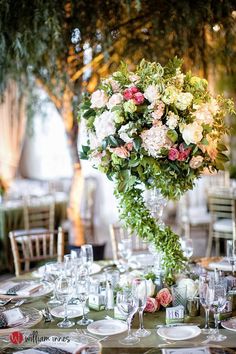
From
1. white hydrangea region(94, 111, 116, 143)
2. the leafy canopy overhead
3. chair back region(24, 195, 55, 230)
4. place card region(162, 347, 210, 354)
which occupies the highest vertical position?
the leafy canopy overhead

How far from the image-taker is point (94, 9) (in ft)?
12.6

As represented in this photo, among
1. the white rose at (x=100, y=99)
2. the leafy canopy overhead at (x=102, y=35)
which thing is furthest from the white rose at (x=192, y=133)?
the leafy canopy overhead at (x=102, y=35)

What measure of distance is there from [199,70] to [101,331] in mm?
2509

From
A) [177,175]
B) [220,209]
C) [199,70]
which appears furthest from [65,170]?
[177,175]

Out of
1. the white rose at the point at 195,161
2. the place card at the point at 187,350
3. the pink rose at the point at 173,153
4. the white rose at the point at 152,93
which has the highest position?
the white rose at the point at 152,93

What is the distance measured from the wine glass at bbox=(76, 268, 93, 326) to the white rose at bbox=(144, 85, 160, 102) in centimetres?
92

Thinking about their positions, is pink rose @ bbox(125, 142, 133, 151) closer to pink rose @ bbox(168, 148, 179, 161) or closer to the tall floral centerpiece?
the tall floral centerpiece

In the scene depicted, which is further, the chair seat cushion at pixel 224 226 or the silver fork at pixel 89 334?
the chair seat cushion at pixel 224 226

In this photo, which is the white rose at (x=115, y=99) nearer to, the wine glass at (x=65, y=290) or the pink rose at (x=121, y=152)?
the pink rose at (x=121, y=152)

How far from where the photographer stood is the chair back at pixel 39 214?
6.00 m

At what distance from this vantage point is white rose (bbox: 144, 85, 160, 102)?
2354mm

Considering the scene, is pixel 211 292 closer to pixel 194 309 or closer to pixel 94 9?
pixel 194 309

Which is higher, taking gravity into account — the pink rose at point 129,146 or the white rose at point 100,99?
the white rose at point 100,99

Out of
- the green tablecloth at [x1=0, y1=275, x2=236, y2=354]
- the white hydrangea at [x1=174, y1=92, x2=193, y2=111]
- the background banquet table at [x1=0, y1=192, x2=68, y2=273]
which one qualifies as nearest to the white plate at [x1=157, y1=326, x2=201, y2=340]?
the green tablecloth at [x1=0, y1=275, x2=236, y2=354]
